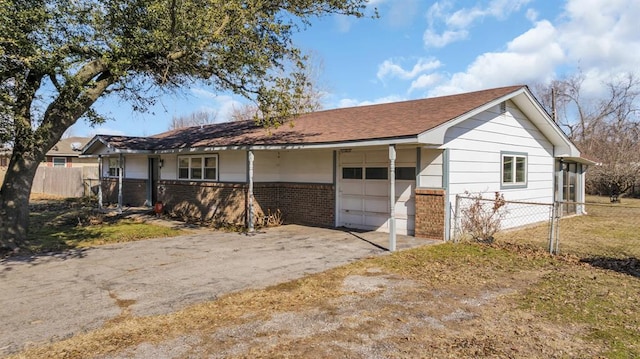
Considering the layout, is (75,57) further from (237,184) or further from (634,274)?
(634,274)

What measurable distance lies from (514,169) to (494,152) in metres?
1.51

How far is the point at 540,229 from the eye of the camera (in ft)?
44.0

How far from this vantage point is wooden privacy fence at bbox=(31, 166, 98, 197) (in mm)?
24766

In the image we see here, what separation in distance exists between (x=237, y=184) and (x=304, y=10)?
5.79m

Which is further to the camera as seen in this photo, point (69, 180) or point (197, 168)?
point (69, 180)

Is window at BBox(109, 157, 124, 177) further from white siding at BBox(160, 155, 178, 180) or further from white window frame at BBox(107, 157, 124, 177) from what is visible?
white siding at BBox(160, 155, 178, 180)

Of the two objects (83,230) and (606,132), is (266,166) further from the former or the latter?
(606,132)

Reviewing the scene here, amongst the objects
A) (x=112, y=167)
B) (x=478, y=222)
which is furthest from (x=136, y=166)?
(x=478, y=222)

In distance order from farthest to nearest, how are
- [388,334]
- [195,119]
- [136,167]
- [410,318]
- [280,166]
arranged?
[195,119], [136,167], [280,166], [410,318], [388,334]

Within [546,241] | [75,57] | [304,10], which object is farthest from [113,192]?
[546,241]

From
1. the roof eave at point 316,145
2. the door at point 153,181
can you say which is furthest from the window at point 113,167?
the roof eave at point 316,145

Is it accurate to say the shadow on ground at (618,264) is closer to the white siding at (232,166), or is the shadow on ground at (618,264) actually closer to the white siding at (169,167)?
the white siding at (232,166)

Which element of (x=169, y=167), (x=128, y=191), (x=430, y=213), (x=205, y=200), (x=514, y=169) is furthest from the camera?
(x=128, y=191)

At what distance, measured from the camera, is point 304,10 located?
11711mm
